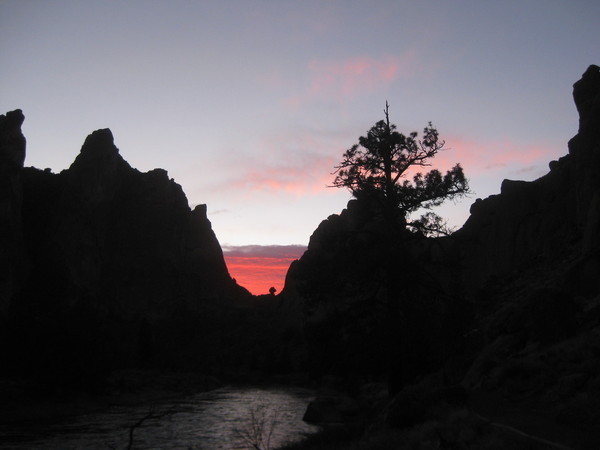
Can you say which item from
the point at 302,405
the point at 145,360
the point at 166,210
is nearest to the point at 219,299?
the point at 166,210

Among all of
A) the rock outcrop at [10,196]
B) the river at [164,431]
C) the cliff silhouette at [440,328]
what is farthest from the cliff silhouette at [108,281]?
the cliff silhouette at [440,328]

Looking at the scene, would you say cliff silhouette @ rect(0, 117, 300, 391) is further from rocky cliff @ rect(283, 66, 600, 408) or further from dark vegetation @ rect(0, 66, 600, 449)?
rocky cliff @ rect(283, 66, 600, 408)

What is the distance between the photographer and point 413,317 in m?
21.8

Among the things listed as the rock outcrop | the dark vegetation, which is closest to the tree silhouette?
the dark vegetation

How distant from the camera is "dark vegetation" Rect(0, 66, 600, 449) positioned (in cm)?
1297

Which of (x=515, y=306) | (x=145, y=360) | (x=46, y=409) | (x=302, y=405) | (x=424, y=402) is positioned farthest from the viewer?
(x=145, y=360)

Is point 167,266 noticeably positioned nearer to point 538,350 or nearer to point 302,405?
point 302,405

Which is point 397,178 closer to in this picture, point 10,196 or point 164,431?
point 164,431

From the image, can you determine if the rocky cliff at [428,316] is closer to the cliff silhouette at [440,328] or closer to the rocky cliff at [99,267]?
the cliff silhouette at [440,328]

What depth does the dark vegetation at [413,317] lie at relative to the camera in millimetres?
12969

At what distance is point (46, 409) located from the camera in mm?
42875

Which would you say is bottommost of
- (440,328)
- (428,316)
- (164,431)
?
(164,431)

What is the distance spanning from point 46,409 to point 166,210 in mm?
138442

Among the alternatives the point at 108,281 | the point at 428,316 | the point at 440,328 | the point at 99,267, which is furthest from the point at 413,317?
the point at 108,281
